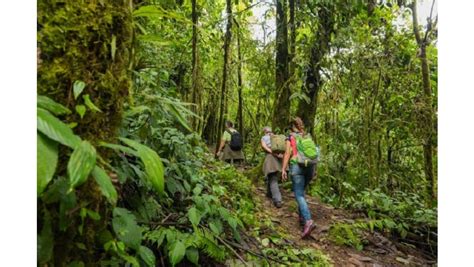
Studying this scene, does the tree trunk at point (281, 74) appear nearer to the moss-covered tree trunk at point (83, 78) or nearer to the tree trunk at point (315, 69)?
the tree trunk at point (315, 69)

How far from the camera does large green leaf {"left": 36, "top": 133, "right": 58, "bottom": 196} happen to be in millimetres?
902

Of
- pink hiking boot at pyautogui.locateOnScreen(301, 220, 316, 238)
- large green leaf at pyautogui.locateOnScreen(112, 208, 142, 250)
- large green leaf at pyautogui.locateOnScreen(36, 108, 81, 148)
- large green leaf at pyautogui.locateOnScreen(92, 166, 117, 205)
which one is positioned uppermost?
large green leaf at pyautogui.locateOnScreen(36, 108, 81, 148)

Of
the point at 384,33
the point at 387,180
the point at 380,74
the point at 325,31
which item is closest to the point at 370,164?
the point at 387,180

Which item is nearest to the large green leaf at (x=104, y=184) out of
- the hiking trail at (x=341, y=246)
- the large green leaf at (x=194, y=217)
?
the large green leaf at (x=194, y=217)

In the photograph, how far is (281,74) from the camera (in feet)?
27.3

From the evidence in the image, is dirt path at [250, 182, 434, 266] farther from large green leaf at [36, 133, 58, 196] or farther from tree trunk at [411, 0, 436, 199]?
large green leaf at [36, 133, 58, 196]

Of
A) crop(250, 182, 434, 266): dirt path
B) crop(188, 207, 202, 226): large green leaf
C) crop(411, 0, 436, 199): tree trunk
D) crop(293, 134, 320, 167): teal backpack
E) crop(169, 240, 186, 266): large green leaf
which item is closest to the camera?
crop(169, 240, 186, 266): large green leaf

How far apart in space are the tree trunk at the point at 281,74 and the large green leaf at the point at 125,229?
6.53 meters

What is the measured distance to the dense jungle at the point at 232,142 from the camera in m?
1.19

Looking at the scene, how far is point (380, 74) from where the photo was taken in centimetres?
667

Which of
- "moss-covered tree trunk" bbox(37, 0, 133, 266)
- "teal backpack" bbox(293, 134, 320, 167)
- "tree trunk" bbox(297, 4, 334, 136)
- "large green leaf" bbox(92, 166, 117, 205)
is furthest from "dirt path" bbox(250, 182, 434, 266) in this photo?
"large green leaf" bbox(92, 166, 117, 205)

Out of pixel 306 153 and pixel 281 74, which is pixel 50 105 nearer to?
pixel 306 153
